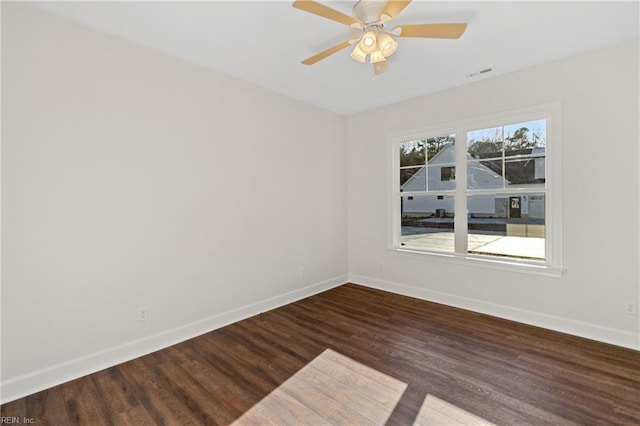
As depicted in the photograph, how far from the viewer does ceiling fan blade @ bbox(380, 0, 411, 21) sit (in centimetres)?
169

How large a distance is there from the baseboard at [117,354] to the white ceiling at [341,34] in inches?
103

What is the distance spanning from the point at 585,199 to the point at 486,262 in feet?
3.66

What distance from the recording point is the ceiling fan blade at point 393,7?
1691 mm

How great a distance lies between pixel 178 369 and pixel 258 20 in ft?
9.27

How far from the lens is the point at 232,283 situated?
10.8 ft

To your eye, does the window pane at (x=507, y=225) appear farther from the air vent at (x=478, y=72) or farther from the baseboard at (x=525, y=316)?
the air vent at (x=478, y=72)

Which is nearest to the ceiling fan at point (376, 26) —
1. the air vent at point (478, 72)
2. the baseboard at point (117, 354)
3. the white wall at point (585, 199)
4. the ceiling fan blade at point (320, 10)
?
the ceiling fan blade at point (320, 10)

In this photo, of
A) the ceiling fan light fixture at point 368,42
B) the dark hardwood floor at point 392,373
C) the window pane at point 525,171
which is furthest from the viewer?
the window pane at point 525,171

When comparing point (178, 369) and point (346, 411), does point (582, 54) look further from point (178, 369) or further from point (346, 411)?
point (178, 369)

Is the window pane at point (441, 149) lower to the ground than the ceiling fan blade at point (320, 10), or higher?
lower

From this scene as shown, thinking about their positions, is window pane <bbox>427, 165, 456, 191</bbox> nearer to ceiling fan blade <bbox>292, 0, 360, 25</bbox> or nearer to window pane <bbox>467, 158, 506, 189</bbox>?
window pane <bbox>467, 158, 506, 189</bbox>

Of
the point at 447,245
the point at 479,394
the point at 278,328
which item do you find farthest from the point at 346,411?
the point at 447,245

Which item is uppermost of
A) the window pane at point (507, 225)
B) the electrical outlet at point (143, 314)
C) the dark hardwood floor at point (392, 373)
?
the window pane at point (507, 225)

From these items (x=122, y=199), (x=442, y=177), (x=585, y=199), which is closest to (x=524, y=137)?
(x=585, y=199)
